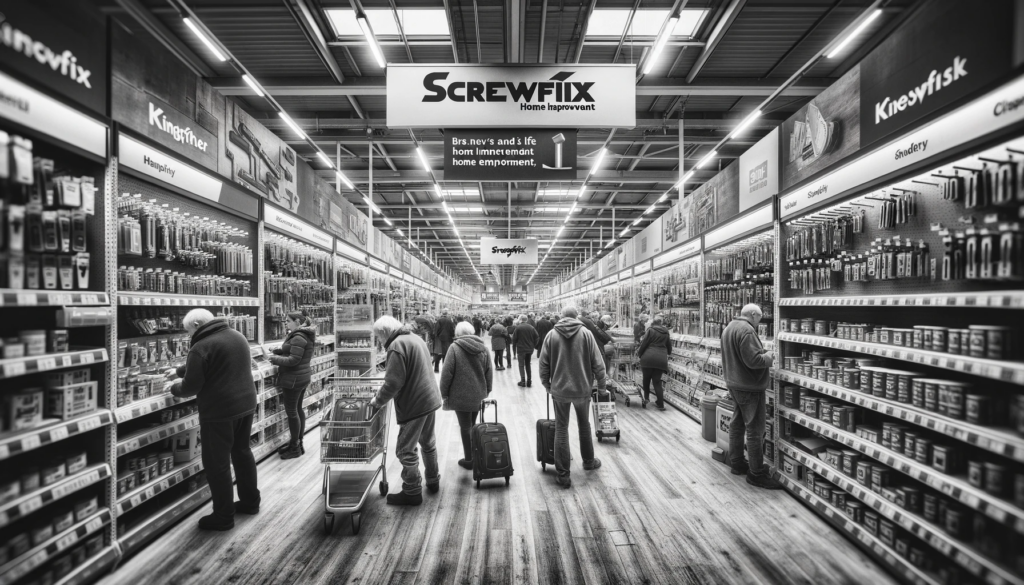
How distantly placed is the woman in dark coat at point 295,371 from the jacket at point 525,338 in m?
5.39

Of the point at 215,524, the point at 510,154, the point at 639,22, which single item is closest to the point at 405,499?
the point at 215,524

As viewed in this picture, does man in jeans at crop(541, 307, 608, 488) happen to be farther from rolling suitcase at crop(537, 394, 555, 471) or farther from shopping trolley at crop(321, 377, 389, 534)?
shopping trolley at crop(321, 377, 389, 534)

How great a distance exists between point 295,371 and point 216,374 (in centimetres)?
169

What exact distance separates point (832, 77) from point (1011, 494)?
763 centimetres

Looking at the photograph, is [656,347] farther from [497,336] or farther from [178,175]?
[178,175]

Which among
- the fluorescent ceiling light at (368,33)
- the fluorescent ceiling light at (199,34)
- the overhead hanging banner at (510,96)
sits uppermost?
the fluorescent ceiling light at (368,33)

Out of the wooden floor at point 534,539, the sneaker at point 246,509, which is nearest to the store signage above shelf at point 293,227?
the wooden floor at point 534,539

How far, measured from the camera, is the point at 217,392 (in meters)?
3.51

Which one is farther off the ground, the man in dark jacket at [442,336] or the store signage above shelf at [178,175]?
the store signage above shelf at [178,175]

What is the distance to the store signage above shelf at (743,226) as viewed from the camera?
16.9ft

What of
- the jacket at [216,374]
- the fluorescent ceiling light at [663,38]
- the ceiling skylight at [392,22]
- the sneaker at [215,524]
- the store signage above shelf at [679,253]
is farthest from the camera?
the store signage above shelf at [679,253]

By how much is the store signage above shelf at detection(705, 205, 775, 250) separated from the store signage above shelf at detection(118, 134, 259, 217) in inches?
229

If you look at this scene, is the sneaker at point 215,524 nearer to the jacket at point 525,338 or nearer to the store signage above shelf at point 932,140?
the store signage above shelf at point 932,140

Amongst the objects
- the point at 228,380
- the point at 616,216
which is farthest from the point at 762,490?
the point at 616,216
